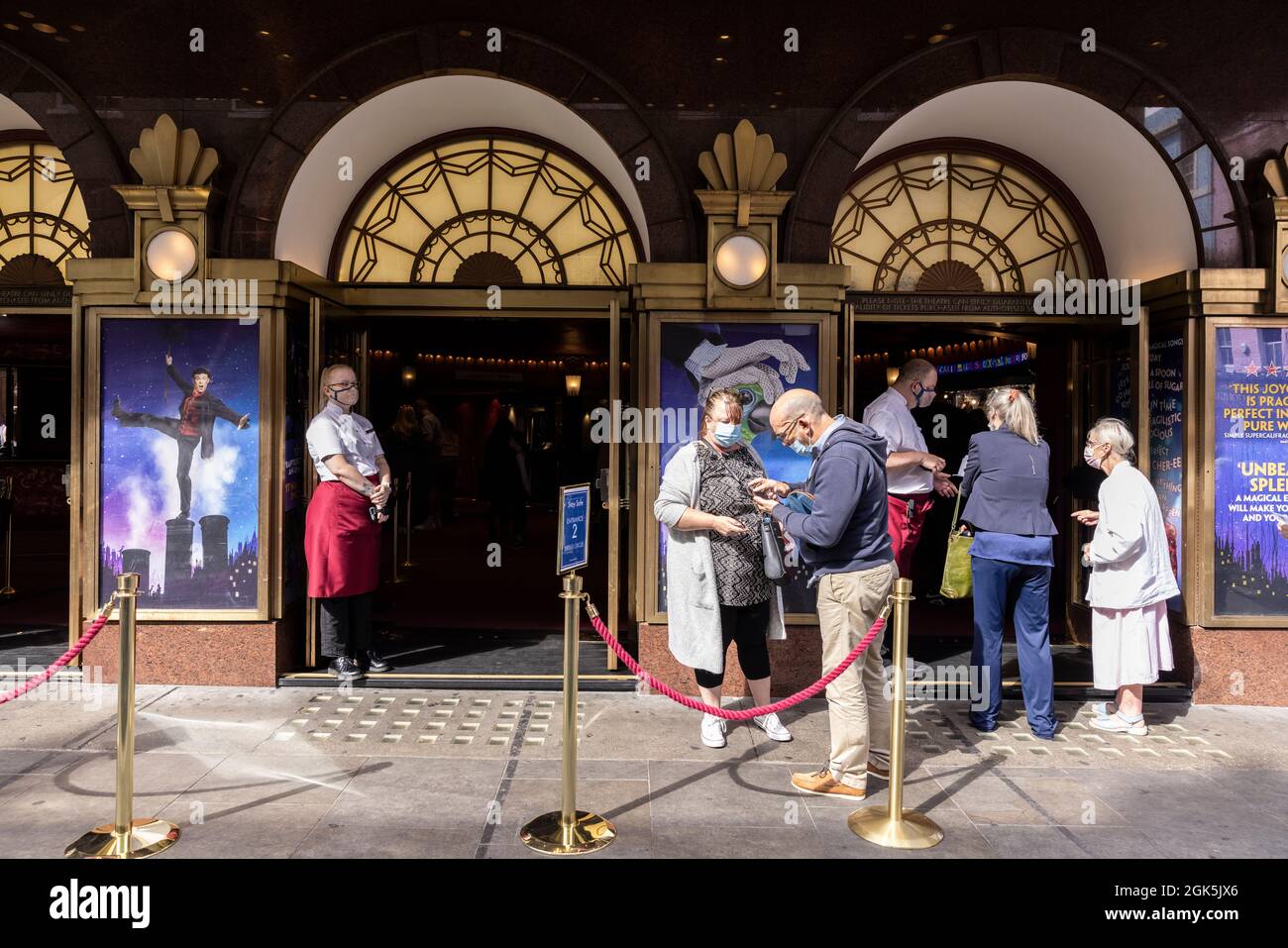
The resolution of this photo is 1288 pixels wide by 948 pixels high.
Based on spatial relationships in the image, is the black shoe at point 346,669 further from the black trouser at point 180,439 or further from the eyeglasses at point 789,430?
the eyeglasses at point 789,430

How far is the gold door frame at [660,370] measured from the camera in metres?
5.85

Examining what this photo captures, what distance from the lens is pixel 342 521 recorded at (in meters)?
5.81

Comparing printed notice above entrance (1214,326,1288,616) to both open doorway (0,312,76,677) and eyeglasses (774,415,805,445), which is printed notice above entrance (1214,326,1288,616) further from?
open doorway (0,312,76,677)

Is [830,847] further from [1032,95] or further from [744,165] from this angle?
[1032,95]

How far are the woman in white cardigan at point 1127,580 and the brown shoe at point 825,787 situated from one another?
79.3 inches

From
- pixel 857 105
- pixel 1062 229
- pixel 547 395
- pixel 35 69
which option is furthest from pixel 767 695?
pixel 547 395

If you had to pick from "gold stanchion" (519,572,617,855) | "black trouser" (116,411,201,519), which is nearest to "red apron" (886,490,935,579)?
"gold stanchion" (519,572,617,855)

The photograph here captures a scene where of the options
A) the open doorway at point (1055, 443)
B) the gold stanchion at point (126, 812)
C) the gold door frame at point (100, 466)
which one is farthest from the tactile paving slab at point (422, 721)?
the open doorway at point (1055, 443)

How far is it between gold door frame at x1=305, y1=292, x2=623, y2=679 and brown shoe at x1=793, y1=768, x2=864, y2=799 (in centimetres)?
166

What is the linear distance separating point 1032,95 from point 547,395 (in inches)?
588

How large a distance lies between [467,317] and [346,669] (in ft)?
8.00

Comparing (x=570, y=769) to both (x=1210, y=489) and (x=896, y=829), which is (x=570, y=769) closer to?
(x=896, y=829)

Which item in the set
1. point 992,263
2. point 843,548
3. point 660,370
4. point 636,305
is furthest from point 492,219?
point 843,548

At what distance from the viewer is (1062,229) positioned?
22.5 feet
